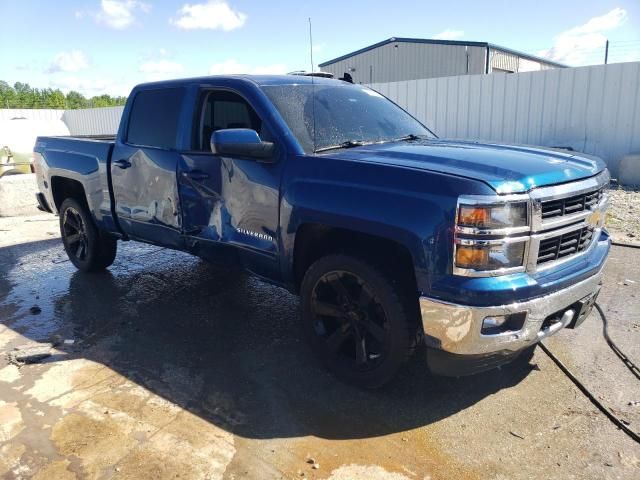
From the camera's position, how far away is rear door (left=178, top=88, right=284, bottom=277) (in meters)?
3.66

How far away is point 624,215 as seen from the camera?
803cm

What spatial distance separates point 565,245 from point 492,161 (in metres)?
0.65

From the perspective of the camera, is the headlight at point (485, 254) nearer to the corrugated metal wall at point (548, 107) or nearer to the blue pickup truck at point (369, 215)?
the blue pickup truck at point (369, 215)

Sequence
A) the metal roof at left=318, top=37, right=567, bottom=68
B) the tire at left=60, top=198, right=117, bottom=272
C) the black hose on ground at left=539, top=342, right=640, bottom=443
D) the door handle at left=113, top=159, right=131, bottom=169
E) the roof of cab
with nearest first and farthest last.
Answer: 1. the black hose on ground at left=539, top=342, right=640, bottom=443
2. the roof of cab
3. the door handle at left=113, top=159, right=131, bottom=169
4. the tire at left=60, top=198, right=117, bottom=272
5. the metal roof at left=318, top=37, right=567, bottom=68

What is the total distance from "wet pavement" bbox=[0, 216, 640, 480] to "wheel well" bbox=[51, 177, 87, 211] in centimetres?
155

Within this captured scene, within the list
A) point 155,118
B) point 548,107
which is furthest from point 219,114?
point 548,107

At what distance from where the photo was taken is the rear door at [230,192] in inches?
144

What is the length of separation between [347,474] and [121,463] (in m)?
1.19

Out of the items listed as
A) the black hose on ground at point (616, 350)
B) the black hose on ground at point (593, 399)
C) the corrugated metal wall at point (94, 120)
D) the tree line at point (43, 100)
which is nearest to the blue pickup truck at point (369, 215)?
the black hose on ground at point (593, 399)

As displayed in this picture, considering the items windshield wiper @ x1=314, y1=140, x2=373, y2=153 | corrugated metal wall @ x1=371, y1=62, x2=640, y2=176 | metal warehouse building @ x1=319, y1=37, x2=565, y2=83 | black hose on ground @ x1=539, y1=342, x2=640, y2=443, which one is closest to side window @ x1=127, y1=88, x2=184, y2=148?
windshield wiper @ x1=314, y1=140, x2=373, y2=153

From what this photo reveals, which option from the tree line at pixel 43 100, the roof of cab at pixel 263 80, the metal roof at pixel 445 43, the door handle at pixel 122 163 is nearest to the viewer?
the roof of cab at pixel 263 80

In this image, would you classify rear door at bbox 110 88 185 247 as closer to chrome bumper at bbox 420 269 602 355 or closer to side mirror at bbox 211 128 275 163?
side mirror at bbox 211 128 275 163

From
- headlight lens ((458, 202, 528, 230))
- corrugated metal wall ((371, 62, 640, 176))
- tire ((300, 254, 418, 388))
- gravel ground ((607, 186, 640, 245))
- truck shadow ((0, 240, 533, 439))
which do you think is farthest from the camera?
corrugated metal wall ((371, 62, 640, 176))

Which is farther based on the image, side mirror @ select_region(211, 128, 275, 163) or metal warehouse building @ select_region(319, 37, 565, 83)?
metal warehouse building @ select_region(319, 37, 565, 83)
